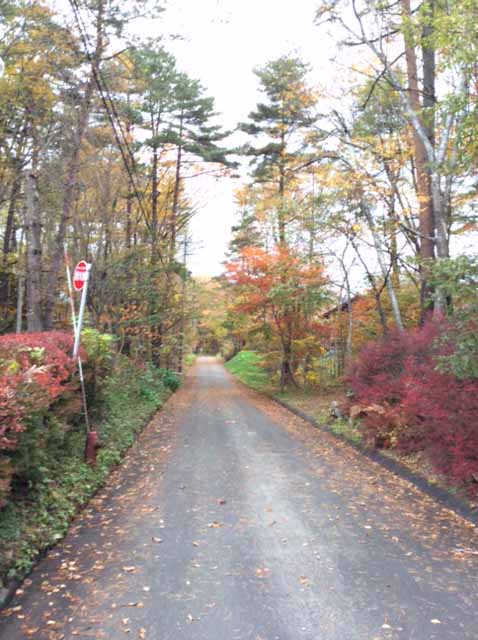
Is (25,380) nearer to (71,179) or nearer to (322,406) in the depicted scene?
(71,179)

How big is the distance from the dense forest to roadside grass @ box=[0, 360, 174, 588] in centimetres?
8

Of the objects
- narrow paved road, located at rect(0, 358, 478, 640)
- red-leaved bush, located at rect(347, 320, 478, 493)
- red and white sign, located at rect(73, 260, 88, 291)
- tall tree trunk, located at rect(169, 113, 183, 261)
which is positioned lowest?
narrow paved road, located at rect(0, 358, 478, 640)

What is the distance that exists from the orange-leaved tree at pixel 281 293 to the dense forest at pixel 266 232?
72mm

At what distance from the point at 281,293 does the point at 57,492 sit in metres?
10.6

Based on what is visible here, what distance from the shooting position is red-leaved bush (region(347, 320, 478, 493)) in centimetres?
541

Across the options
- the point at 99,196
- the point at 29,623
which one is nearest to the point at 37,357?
the point at 29,623

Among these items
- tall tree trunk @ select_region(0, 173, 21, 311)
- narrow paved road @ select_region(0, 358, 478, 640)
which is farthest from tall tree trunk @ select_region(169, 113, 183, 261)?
narrow paved road @ select_region(0, 358, 478, 640)

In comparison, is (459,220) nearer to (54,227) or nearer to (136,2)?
(136,2)

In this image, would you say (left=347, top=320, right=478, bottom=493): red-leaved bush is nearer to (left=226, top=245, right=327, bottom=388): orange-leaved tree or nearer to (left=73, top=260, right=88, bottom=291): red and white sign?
(left=73, top=260, right=88, bottom=291): red and white sign

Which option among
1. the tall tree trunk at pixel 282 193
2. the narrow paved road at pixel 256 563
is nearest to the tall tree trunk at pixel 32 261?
the narrow paved road at pixel 256 563

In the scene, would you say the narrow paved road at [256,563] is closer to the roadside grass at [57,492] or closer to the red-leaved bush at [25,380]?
the roadside grass at [57,492]

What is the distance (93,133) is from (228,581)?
10.7 metres

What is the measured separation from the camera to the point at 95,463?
649 cm

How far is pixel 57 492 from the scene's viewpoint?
5047 mm
